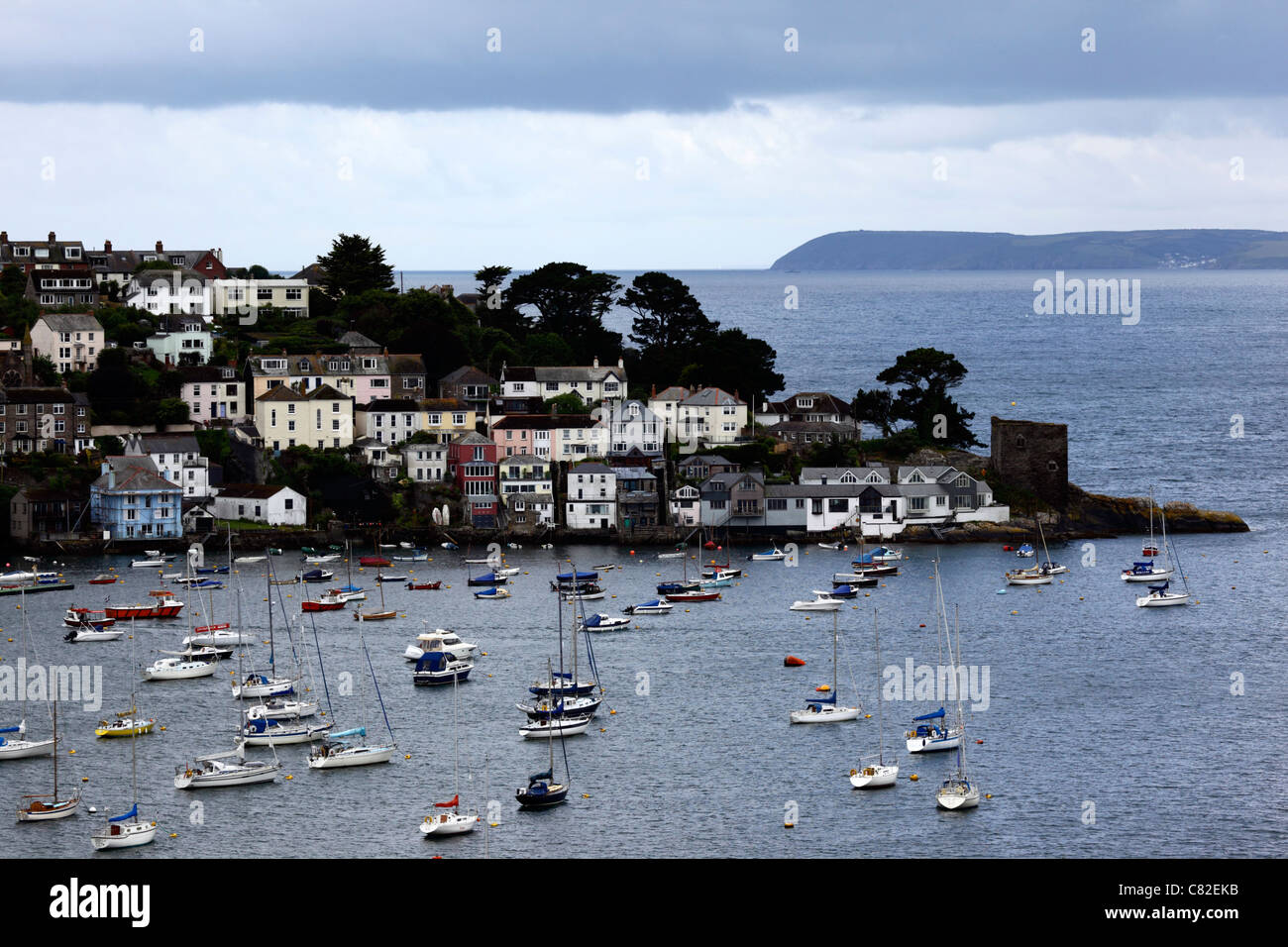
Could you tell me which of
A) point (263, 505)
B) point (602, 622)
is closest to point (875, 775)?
point (602, 622)

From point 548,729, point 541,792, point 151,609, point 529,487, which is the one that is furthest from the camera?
point 529,487

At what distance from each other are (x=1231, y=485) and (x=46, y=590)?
61.5m

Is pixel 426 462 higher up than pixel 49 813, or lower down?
higher up

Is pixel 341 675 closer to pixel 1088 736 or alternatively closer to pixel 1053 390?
pixel 1088 736

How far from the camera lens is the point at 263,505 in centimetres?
7156

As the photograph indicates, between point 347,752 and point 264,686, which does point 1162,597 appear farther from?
point 347,752

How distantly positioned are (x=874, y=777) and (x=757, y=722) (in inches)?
260

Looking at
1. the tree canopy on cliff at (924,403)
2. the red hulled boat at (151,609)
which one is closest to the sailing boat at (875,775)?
the red hulled boat at (151,609)

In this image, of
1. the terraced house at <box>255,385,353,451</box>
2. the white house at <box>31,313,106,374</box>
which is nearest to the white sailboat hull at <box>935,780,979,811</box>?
the terraced house at <box>255,385,353,451</box>

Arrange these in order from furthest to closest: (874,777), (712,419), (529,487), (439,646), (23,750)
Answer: (712,419)
(529,487)
(439,646)
(23,750)
(874,777)

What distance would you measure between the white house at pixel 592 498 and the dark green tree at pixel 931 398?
18292 mm

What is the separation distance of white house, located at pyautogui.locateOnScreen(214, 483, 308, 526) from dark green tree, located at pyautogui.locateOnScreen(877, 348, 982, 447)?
31.9 meters

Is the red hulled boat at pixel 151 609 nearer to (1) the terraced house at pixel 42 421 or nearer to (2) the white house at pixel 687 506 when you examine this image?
(1) the terraced house at pixel 42 421

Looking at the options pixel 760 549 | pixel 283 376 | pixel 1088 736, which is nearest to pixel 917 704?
pixel 1088 736
